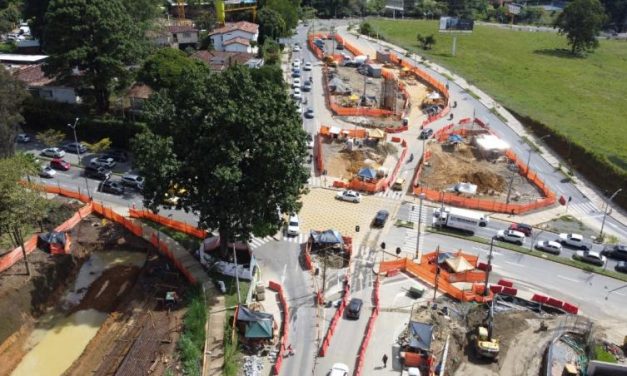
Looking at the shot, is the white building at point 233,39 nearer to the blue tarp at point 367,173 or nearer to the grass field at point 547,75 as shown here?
the grass field at point 547,75

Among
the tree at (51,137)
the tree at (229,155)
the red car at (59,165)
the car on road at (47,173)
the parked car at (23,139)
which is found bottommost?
the car on road at (47,173)

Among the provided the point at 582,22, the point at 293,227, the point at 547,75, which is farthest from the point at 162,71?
the point at 582,22

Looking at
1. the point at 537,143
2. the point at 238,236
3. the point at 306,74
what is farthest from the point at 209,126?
the point at 306,74

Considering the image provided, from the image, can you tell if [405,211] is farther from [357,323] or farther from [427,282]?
[357,323]

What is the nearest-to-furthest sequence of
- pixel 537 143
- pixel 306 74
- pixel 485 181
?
pixel 485 181 → pixel 537 143 → pixel 306 74

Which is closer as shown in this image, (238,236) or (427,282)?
(238,236)

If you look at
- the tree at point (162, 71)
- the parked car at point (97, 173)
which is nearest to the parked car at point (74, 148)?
the parked car at point (97, 173)

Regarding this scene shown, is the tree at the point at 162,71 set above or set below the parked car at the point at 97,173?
above
